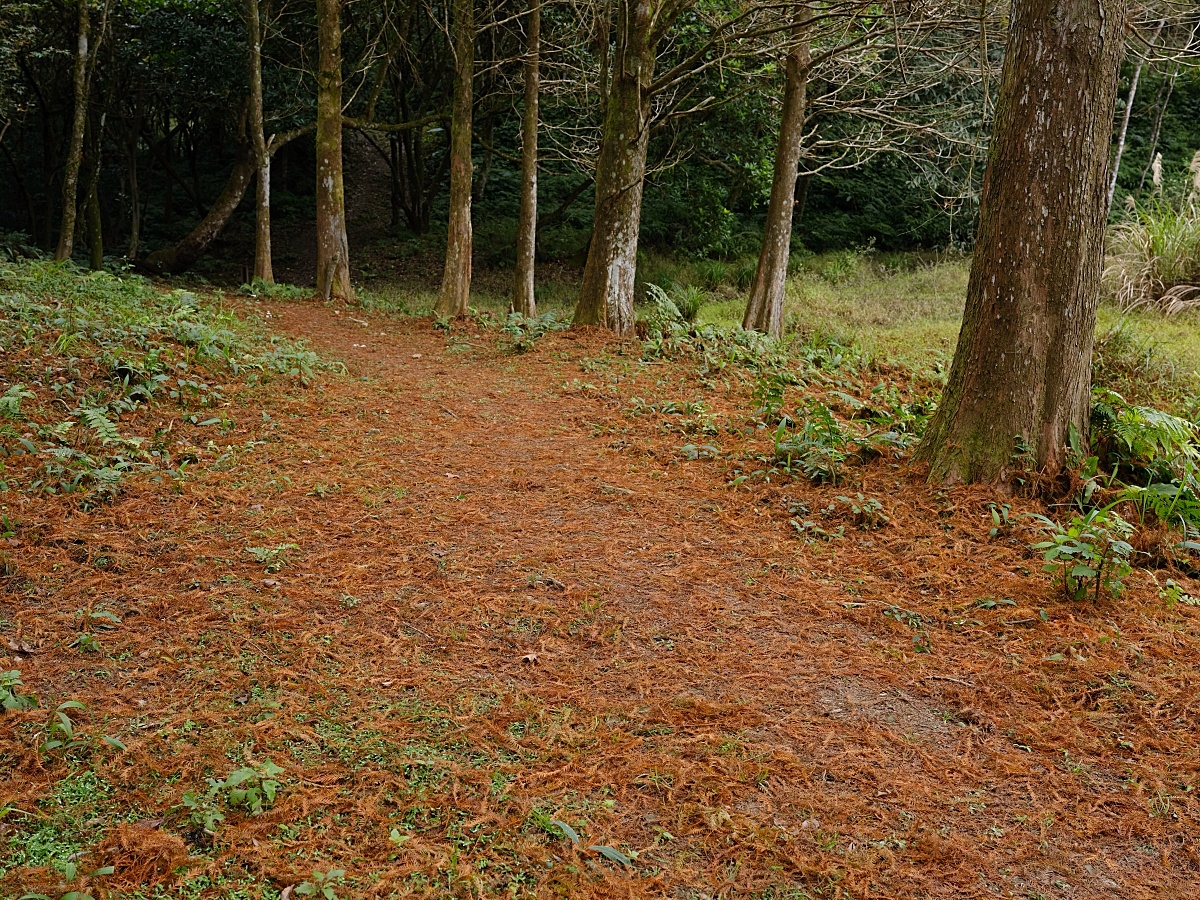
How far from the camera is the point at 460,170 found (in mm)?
12922

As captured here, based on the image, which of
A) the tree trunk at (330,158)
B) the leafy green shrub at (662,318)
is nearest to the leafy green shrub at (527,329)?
the leafy green shrub at (662,318)

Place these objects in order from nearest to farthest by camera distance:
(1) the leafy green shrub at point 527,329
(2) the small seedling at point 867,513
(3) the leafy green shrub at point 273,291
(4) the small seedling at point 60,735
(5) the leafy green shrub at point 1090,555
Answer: (4) the small seedling at point 60,735 → (5) the leafy green shrub at point 1090,555 → (2) the small seedling at point 867,513 → (1) the leafy green shrub at point 527,329 → (3) the leafy green shrub at point 273,291

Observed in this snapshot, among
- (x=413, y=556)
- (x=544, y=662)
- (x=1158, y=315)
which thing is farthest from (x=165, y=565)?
(x=1158, y=315)

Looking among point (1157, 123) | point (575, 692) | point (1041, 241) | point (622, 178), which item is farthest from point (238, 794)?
point (1157, 123)

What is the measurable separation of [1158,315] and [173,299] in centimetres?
1323

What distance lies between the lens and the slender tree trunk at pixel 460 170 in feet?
41.4

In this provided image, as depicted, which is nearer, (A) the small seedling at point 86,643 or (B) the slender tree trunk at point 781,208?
(A) the small seedling at point 86,643

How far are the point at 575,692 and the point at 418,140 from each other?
21255 mm

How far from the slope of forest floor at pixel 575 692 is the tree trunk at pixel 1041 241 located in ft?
1.78

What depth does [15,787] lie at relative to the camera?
2.55 m

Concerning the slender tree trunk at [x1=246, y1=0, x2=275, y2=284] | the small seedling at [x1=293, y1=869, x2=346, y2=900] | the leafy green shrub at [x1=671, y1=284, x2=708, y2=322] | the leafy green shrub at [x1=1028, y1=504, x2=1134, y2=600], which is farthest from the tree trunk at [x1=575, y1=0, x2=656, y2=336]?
the small seedling at [x1=293, y1=869, x2=346, y2=900]

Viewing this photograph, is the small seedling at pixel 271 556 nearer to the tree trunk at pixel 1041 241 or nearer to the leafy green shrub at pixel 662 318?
the tree trunk at pixel 1041 241

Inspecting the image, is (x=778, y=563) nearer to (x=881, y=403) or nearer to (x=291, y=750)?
(x=291, y=750)

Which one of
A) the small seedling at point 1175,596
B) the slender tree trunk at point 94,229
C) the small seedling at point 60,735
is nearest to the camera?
the small seedling at point 60,735
